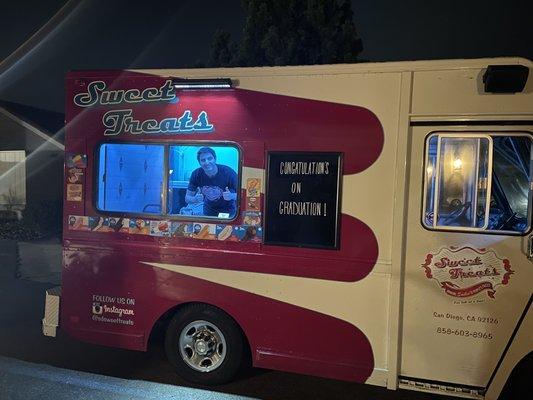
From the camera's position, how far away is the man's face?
456 cm

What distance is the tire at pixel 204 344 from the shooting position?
14.8 feet

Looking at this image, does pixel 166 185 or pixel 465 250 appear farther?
pixel 166 185

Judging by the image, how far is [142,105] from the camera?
4.75 metres

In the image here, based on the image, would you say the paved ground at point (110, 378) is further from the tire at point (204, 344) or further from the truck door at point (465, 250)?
the truck door at point (465, 250)

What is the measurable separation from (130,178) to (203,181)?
2.53ft

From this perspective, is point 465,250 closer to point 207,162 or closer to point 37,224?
point 207,162

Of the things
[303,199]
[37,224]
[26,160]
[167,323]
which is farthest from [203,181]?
[26,160]

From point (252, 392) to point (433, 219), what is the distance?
218cm

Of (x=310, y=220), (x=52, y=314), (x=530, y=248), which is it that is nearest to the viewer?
(x=530, y=248)

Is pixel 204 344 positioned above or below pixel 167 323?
below

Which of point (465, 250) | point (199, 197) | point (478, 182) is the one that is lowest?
point (465, 250)

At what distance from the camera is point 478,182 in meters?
3.86

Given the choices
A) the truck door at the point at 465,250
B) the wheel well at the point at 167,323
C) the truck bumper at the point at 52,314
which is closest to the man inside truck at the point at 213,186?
the wheel well at the point at 167,323

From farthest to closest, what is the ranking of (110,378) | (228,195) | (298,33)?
(298,33)
(110,378)
(228,195)
